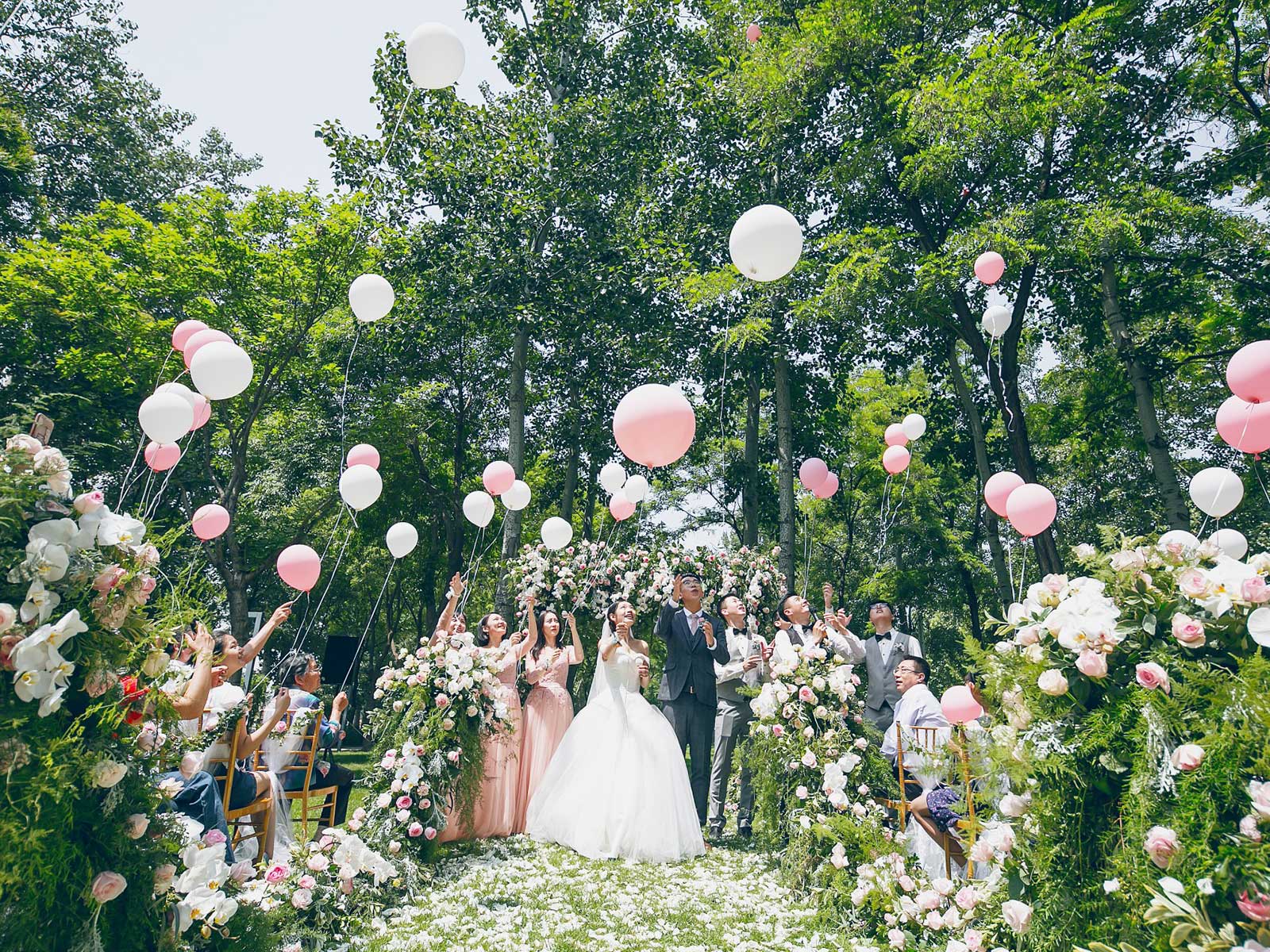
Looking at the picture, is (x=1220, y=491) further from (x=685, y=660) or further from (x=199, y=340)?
(x=199, y=340)

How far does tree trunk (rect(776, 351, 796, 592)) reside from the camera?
13.2 m

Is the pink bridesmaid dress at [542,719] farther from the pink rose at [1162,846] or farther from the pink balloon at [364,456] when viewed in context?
the pink rose at [1162,846]

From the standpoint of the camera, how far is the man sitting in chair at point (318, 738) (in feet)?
20.3

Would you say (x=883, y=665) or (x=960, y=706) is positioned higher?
(x=883, y=665)

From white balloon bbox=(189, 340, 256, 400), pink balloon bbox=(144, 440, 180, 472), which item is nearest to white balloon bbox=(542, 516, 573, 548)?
pink balloon bbox=(144, 440, 180, 472)

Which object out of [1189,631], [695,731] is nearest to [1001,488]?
[695,731]

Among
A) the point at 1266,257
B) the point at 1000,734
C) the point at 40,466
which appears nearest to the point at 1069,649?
the point at 1000,734

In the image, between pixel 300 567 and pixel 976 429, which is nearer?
pixel 300 567

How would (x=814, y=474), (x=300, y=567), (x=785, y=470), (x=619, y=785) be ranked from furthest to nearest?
(x=785, y=470), (x=814, y=474), (x=300, y=567), (x=619, y=785)

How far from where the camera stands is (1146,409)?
40.3ft

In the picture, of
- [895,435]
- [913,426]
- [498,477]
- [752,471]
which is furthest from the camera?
[752,471]

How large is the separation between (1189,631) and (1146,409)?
40.4 feet

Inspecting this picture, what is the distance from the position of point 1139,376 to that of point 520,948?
13112 millimetres

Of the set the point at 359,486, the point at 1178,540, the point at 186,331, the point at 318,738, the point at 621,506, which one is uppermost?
the point at 186,331
